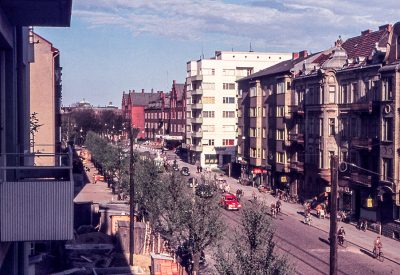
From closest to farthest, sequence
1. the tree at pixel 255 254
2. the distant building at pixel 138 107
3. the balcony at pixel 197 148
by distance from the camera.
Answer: the tree at pixel 255 254 → the balcony at pixel 197 148 → the distant building at pixel 138 107

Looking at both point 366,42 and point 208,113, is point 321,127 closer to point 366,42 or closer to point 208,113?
point 366,42

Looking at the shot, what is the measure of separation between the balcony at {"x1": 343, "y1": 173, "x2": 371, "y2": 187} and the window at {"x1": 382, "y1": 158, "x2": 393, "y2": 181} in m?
1.95

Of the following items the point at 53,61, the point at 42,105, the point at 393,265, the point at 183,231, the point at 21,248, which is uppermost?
the point at 53,61

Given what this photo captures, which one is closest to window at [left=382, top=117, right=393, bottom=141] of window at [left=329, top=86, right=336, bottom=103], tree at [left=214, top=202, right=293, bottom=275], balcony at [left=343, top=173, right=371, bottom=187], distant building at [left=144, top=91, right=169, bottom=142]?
balcony at [left=343, top=173, right=371, bottom=187]

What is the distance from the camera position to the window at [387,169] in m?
39.0

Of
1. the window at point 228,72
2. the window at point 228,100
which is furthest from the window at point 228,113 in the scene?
the window at point 228,72

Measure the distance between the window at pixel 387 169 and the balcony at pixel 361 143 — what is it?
2.06 metres

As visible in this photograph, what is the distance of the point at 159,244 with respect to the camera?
31891 mm

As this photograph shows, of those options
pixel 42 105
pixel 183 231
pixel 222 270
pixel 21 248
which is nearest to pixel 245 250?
pixel 222 270

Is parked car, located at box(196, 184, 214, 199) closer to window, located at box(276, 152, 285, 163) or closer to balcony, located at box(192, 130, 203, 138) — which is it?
window, located at box(276, 152, 285, 163)

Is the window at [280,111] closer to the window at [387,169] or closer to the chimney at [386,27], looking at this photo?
the chimney at [386,27]

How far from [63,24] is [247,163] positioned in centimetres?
6010

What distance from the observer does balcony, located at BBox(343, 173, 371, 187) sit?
137 feet

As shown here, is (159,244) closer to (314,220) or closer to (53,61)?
(314,220)
